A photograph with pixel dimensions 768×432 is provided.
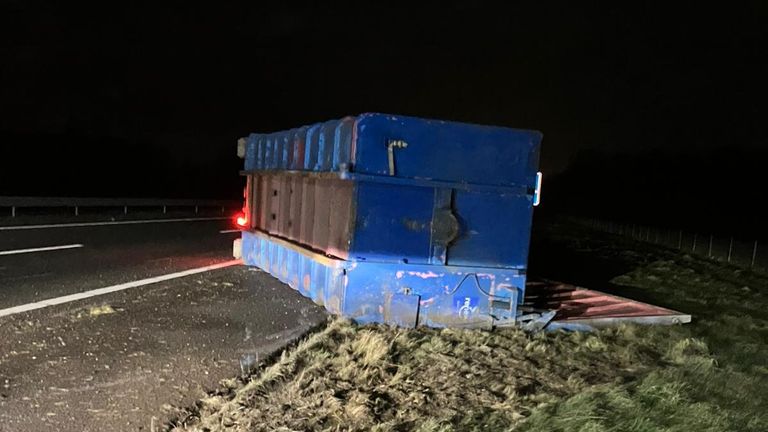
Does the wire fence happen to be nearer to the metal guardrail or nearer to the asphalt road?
the asphalt road

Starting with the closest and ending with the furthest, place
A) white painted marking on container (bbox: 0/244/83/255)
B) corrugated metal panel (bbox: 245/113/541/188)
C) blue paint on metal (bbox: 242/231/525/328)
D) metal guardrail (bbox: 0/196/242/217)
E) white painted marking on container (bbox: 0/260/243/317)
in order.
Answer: corrugated metal panel (bbox: 245/113/541/188) < blue paint on metal (bbox: 242/231/525/328) < white painted marking on container (bbox: 0/260/243/317) < white painted marking on container (bbox: 0/244/83/255) < metal guardrail (bbox: 0/196/242/217)

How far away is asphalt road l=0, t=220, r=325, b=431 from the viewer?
12.5 ft

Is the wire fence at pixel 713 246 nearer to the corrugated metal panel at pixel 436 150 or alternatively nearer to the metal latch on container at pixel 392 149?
the corrugated metal panel at pixel 436 150

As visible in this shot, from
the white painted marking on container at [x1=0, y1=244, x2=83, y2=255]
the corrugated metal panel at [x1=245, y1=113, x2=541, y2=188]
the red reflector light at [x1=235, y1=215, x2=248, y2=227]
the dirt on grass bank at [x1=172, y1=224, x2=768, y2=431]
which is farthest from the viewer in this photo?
the white painted marking on container at [x1=0, y1=244, x2=83, y2=255]

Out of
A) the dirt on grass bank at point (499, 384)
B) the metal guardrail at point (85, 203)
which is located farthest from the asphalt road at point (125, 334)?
the metal guardrail at point (85, 203)

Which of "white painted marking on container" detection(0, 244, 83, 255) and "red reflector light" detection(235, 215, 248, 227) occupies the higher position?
"red reflector light" detection(235, 215, 248, 227)

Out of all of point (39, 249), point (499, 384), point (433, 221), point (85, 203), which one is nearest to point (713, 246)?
point (433, 221)

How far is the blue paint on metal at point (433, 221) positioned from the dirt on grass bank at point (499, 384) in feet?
1.04

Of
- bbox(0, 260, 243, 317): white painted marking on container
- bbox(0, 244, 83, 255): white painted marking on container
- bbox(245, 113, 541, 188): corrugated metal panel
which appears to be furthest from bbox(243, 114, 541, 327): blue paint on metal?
bbox(0, 244, 83, 255): white painted marking on container

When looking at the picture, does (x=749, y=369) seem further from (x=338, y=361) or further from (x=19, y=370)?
(x=19, y=370)

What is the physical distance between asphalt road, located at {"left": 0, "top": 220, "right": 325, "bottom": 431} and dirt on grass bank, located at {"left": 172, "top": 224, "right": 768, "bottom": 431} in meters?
0.48

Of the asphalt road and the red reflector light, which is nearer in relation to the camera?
the asphalt road

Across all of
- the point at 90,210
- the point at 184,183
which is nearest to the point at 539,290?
the point at 90,210

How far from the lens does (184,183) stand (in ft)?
143
